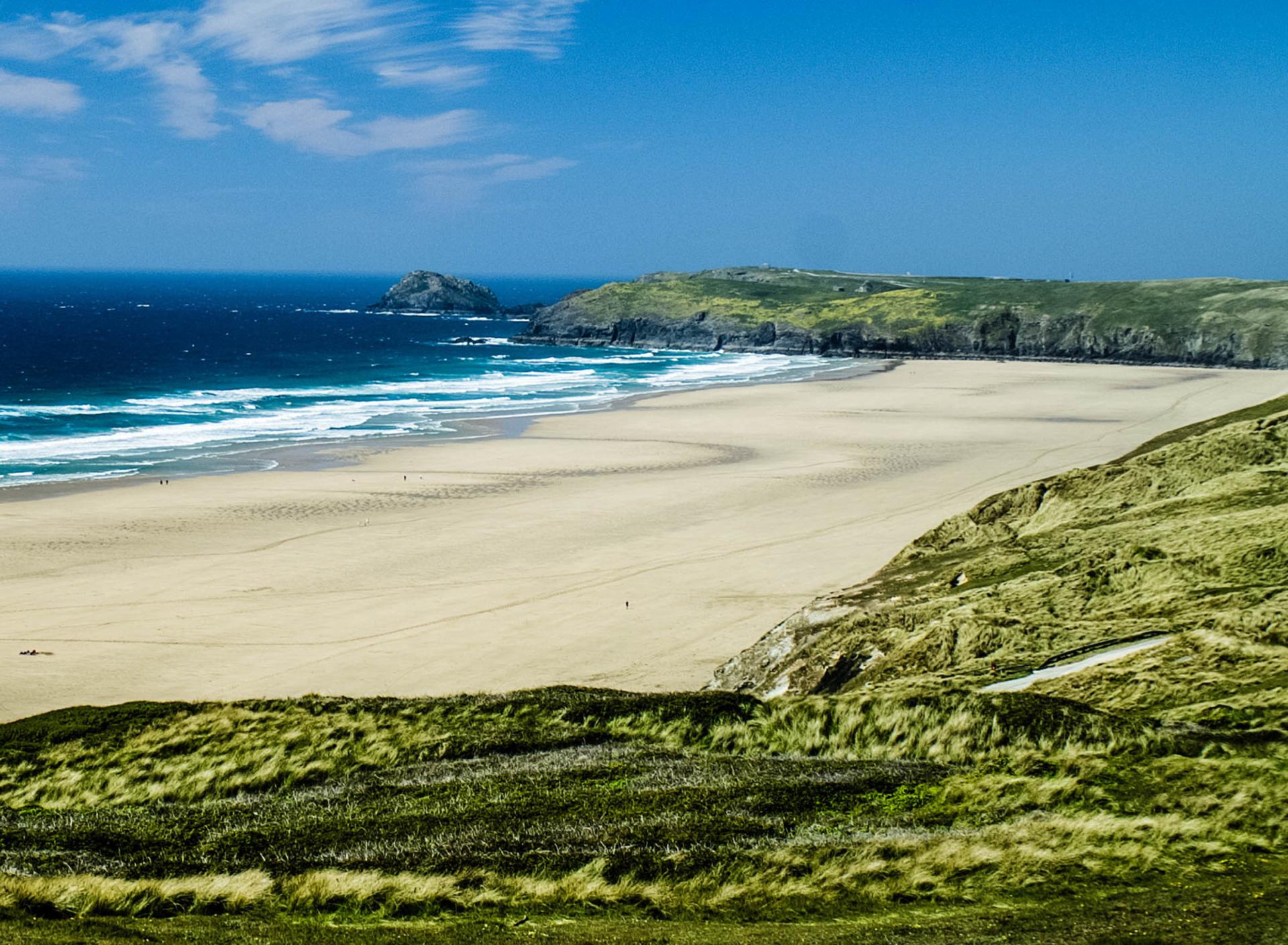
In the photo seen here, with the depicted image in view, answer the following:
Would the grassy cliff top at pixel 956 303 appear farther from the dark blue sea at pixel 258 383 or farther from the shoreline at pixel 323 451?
the shoreline at pixel 323 451

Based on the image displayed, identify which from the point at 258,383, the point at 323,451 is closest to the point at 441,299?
the point at 258,383

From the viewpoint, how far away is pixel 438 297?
571 ft

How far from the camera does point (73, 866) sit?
961 cm

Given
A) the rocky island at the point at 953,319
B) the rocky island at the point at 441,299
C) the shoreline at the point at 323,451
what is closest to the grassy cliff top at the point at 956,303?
the rocky island at the point at 953,319

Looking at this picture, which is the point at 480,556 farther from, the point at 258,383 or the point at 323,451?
the point at 258,383

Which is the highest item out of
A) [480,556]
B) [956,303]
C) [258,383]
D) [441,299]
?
[441,299]

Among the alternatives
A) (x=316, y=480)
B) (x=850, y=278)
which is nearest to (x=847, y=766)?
(x=316, y=480)

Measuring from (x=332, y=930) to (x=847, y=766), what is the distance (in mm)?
6049

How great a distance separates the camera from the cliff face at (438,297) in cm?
17362

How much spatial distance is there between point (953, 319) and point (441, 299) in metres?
94.9

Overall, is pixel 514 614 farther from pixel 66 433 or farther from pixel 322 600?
pixel 66 433

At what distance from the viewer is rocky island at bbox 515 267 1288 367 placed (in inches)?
3853

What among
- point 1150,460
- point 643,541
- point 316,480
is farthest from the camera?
point 316,480

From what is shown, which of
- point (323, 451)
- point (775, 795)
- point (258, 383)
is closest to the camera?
point (775, 795)
